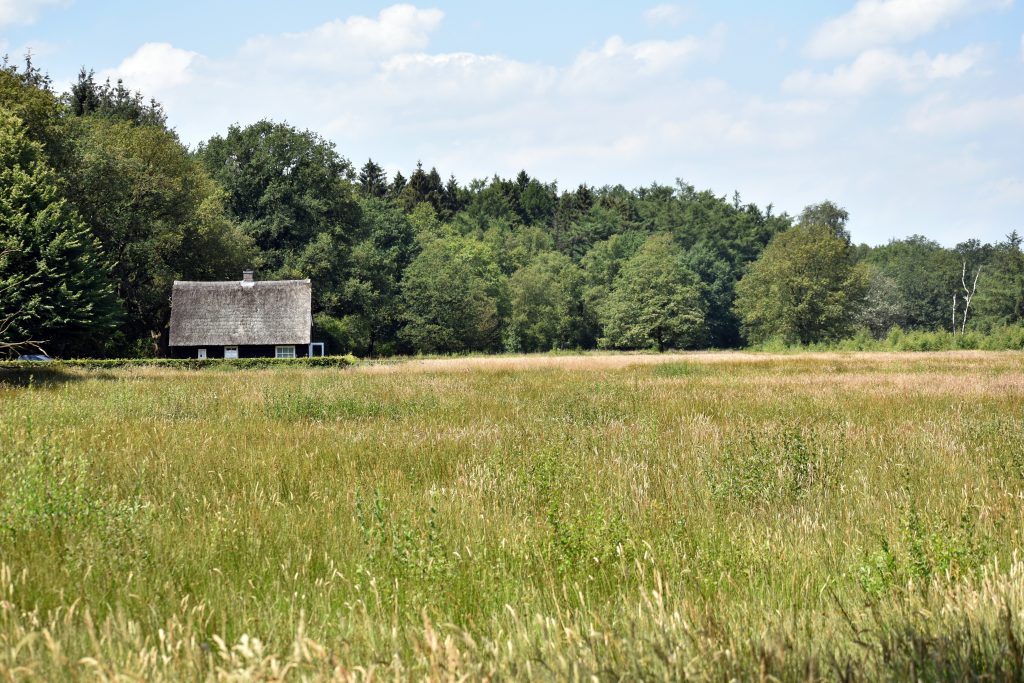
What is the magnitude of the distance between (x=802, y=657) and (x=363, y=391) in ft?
48.5

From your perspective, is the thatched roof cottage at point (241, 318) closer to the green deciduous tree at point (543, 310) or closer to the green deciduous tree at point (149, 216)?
the green deciduous tree at point (149, 216)

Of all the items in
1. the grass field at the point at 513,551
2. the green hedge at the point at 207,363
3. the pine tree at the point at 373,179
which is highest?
the pine tree at the point at 373,179

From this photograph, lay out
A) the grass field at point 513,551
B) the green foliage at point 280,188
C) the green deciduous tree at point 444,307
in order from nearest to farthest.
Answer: the grass field at point 513,551, the green foliage at point 280,188, the green deciduous tree at point 444,307

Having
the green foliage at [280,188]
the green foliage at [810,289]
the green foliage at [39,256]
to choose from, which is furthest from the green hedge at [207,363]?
the green foliage at [810,289]

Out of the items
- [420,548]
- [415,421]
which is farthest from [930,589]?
[415,421]

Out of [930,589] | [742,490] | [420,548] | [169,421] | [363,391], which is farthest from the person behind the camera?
[363,391]

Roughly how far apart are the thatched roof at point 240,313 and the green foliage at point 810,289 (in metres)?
46.3

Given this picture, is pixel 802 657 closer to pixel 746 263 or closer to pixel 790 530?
pixel 790 530

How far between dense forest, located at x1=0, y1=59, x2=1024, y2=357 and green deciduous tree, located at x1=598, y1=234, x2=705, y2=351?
0.22m

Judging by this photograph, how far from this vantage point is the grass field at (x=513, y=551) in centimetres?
241

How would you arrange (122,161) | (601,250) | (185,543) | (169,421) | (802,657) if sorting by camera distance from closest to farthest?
1. (802,657)
2. (185,543)
3. (169,421)
4. (122,161)
5. (601,250)

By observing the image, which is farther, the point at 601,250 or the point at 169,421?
the point at 601,250

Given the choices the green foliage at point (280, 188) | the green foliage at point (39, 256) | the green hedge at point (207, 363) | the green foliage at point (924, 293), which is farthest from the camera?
the green foliage at point (924, 293)

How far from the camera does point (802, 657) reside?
241 cm
